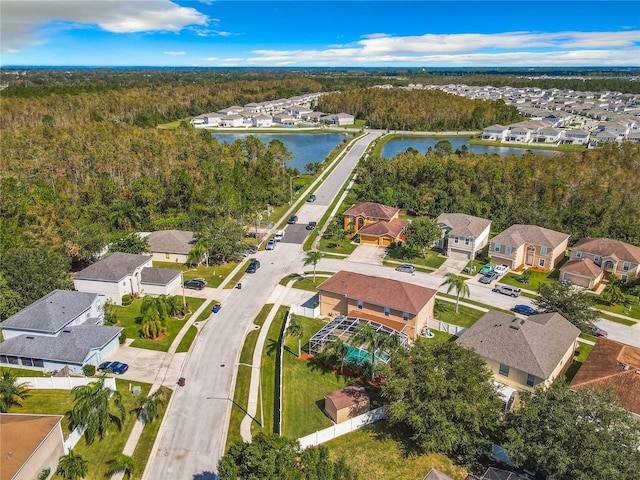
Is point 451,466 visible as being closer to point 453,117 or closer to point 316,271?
point 316,271

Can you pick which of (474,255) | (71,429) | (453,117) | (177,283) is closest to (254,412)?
(71,429)

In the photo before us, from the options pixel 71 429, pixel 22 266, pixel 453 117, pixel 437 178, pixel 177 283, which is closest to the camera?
pixel 71 429

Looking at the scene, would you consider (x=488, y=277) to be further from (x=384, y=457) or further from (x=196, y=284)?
(x=196, y=284)

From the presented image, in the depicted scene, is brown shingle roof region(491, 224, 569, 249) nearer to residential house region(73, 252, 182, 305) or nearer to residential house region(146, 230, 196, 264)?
residential house region(146, 230, 196, 264)

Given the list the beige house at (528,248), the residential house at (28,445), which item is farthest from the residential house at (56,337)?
the beige house at (528,248)

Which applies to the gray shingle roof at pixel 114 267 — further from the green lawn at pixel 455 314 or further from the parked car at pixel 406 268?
the green lawn at pixel 455 314

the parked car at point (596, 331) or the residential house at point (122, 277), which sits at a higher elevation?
the residential house at point (122, 277)
